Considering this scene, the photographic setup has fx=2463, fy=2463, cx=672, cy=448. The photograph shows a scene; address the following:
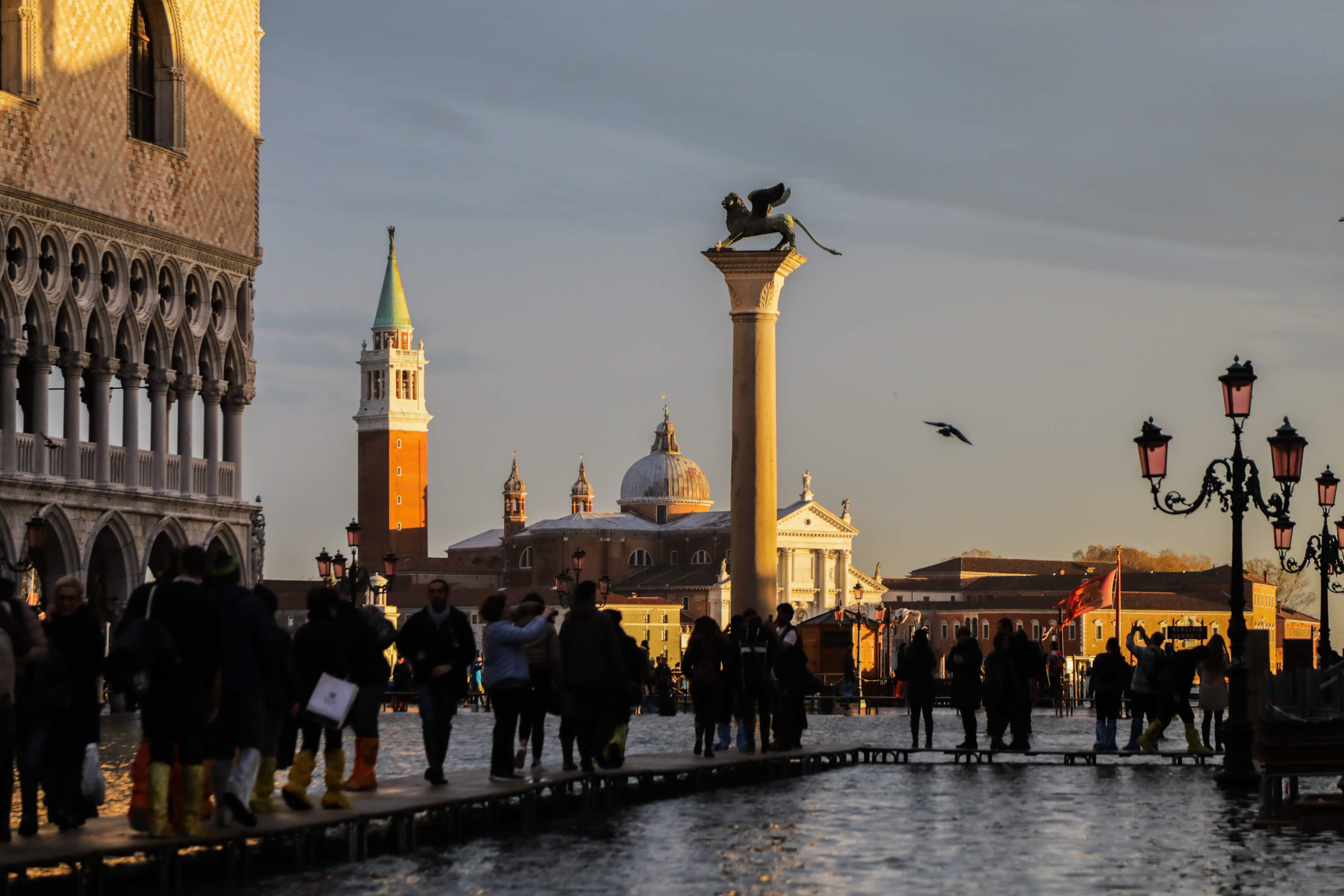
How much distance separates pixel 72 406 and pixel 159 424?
2.48 m

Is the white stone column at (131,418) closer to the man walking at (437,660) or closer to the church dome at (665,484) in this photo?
the man walking at (437,660)

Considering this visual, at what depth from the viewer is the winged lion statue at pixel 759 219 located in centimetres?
3266

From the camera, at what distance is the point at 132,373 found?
3709 cm

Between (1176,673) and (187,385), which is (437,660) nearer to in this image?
(1176,673)

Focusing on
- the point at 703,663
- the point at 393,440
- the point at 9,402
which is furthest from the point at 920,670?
the point at 393,440

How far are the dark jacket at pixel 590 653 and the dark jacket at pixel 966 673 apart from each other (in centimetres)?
642

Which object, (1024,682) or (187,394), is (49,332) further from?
(1024,682)

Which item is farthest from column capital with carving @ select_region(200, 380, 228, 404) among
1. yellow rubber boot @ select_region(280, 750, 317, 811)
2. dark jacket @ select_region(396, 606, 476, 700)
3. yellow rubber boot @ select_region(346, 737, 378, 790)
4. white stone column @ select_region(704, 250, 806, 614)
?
yellow rubber boot @ select_region(280, 750, 317, 811)

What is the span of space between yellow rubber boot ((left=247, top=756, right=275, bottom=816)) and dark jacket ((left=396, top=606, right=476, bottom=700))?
6.05 ft

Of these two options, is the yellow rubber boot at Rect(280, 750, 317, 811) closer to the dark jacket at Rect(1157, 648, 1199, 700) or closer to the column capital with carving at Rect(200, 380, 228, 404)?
the dark jacket at Rect(1157, 648, 1199, 700)

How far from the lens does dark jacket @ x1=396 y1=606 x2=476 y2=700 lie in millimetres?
14352

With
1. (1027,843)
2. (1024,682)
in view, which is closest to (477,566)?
(1024,682)

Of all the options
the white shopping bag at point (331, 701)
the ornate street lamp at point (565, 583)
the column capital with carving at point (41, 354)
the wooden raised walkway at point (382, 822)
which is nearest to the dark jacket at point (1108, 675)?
the wooden raised walkway at point (382, 822)

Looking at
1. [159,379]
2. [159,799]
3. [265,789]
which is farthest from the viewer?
[159,379]
